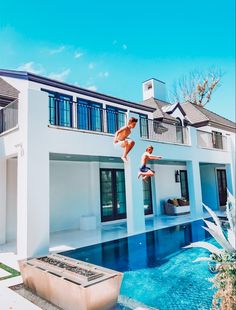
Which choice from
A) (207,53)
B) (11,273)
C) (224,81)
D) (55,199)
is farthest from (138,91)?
(11,273)

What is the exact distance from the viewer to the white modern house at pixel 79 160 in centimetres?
776

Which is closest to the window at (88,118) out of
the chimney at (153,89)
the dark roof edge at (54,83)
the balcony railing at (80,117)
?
the balcony railing at (80,117)

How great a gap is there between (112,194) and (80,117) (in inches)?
188

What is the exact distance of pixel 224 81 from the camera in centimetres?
2650

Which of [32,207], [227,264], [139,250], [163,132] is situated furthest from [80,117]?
[227,264]

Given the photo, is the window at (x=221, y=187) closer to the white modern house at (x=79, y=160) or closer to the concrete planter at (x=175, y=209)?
the white modern house at (x=79, y=160)

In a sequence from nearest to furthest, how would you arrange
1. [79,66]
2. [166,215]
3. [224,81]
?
1. [79,66]
2. [166,215]
3. [224,81]

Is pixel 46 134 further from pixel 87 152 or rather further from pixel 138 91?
pixel 138 91

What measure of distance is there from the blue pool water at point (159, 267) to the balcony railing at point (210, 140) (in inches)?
271

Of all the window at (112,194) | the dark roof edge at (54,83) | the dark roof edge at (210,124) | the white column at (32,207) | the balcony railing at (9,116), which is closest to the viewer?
the white column at (32,207)

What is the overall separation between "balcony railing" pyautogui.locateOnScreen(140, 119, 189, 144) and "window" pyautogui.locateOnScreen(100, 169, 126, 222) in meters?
2.94

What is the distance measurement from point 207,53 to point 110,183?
9.84 metres

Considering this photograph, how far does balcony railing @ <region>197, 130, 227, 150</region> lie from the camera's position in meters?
15.7

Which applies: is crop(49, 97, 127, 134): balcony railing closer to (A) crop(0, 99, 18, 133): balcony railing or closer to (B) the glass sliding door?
(A) crop(0, 99, 18, 133): balcony railing
